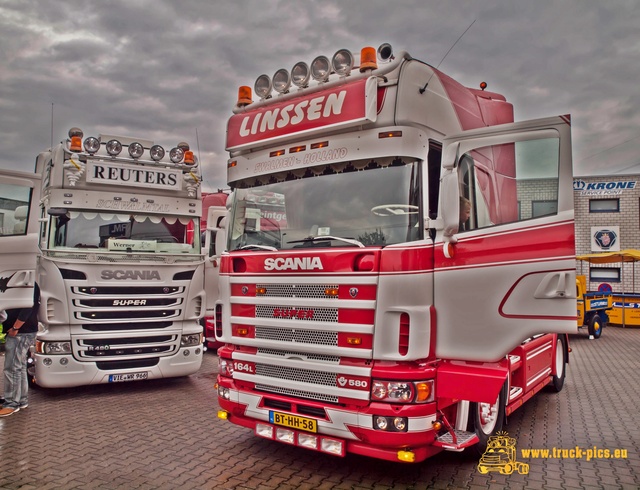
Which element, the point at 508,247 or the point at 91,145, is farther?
the point at 91,145

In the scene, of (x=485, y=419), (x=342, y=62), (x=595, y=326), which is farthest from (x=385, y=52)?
(x=595, y=326)

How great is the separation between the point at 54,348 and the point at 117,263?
152cm

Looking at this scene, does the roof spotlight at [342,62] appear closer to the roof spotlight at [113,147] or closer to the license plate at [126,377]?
the roof spotlight at [113,147]

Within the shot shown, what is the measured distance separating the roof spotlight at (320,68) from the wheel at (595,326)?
14.1 metres

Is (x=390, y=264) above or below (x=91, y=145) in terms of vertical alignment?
below

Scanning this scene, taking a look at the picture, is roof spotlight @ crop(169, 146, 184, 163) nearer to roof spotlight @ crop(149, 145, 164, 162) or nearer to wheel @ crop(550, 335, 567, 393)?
roof spotlight @ crop(149, 145, 164, 162)

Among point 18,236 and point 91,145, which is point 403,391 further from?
point 91,145

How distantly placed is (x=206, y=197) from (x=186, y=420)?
8.86 meters

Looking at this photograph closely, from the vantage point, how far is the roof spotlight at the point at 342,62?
205 inches

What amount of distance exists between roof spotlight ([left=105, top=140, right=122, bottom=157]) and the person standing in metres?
2.66

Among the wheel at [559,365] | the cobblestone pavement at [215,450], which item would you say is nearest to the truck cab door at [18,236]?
the cobblestone pavement at [215,450]

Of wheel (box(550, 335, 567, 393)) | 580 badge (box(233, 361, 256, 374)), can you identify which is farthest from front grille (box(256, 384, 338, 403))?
wheel (box(550, 335, 567, 393))

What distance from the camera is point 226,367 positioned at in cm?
567

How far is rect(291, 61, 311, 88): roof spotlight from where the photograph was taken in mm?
5539
